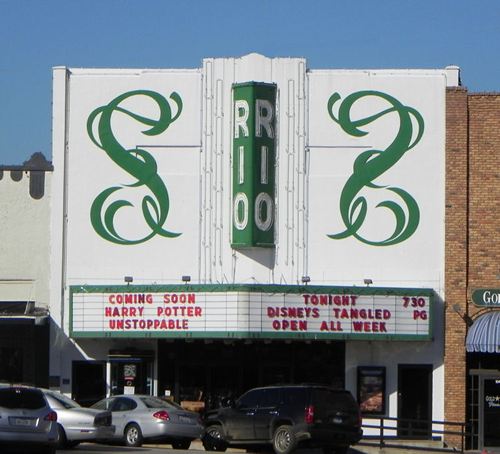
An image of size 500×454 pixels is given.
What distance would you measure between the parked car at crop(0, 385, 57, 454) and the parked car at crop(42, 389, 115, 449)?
3.43m

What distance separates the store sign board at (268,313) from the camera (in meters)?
39.0

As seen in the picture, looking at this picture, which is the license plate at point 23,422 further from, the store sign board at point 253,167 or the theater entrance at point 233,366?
the theater entrance at point 233,366

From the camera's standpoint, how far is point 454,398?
39750 mm

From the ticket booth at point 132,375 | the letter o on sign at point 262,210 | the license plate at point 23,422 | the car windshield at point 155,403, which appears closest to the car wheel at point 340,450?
the car windshield at point 155,403

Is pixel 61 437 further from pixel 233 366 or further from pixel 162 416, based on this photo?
pixel 233 366

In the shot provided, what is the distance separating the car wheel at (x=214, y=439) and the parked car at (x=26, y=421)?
6.94 meters

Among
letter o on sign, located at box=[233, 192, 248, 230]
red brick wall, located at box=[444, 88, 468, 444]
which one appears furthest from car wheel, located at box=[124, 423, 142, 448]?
red brick wall, located at box=[444, 88, 468, 444]

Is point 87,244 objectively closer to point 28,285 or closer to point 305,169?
point 28,285

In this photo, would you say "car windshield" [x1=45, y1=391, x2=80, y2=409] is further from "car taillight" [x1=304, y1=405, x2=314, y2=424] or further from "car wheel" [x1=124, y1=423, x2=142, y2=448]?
"car taillight" [x1=304, y1=405, x2=314, y2=424]

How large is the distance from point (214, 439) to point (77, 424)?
4199 millimetres

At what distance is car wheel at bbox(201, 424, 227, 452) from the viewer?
34062 mm

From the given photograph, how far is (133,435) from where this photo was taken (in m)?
34.7

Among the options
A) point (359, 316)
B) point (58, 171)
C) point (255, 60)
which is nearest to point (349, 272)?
point (359, 316)

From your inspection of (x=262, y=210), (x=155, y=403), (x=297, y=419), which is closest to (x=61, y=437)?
(x=155, y=403)
